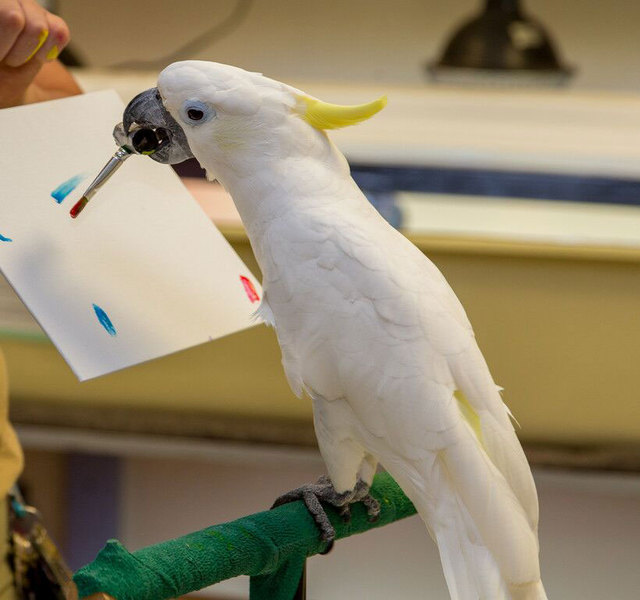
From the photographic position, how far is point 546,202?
5.55ft

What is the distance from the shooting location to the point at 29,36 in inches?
38.8

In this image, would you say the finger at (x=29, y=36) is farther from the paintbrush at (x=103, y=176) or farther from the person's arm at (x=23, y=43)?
the paintbrush at (x=103, y=176)

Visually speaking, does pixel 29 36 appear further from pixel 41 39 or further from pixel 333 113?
pixel 333 113

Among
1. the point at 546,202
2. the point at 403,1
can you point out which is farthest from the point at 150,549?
the point at 403,1

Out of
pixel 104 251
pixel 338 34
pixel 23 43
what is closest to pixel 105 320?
pixel 104 251

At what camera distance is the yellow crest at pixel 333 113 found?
0.78 m

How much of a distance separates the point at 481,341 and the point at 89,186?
861 millimetres

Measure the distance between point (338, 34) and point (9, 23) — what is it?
1238mm

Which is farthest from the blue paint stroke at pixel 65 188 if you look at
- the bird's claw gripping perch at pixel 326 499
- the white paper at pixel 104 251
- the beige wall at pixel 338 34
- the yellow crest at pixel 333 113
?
the beige wall at pixel 338 34

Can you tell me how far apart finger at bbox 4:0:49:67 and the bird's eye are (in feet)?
0.97

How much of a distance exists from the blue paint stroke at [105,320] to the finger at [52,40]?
13.0 inches

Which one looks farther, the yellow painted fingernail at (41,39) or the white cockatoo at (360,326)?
the yellow painted fingernail at (41,39)

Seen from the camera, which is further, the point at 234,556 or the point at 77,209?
the point at 77,209

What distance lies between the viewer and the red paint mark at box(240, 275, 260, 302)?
1.03 m
